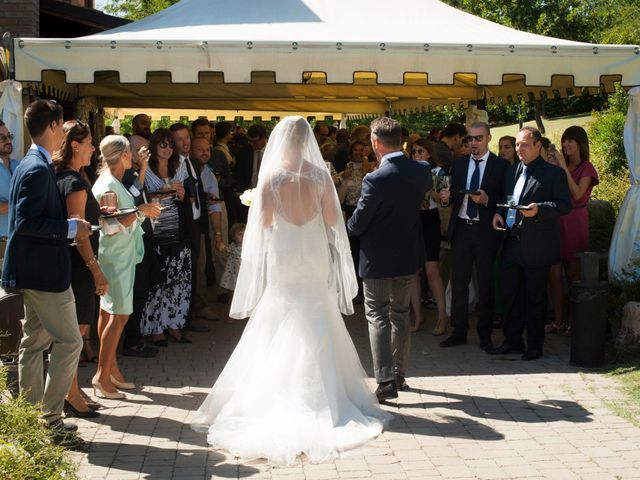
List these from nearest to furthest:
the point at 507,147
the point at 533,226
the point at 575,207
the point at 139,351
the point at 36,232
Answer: the point at 36,232, the point at 533,226, the point at 139,351, the point at 575,207, the point at 507,147

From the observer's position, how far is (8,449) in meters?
3.87

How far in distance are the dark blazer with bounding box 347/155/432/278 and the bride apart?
294 mm

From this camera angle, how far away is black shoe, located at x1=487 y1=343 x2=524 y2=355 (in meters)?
8.43

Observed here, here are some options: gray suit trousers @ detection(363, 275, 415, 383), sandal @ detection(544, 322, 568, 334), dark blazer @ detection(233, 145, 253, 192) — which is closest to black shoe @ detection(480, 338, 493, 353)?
sandal @ detection(544, 322, 568, 334)

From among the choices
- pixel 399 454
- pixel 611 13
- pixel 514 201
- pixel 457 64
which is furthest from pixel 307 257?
pixel 611 13

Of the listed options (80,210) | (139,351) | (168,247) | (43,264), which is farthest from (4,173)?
(43,264)

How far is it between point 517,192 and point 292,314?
2.90 meters

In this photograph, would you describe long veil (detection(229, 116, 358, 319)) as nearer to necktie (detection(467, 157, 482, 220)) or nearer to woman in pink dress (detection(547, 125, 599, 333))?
necktie (detection(467, 157, 482, 220))

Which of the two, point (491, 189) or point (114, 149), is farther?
point (491, 189)

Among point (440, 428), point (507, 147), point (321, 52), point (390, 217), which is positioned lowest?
point (440, 428)

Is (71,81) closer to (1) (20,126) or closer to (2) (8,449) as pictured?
(1) (20,126)

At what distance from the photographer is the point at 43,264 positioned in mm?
5355

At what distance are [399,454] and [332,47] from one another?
4.33 meters

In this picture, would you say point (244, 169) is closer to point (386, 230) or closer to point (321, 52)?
point (321, 52)
